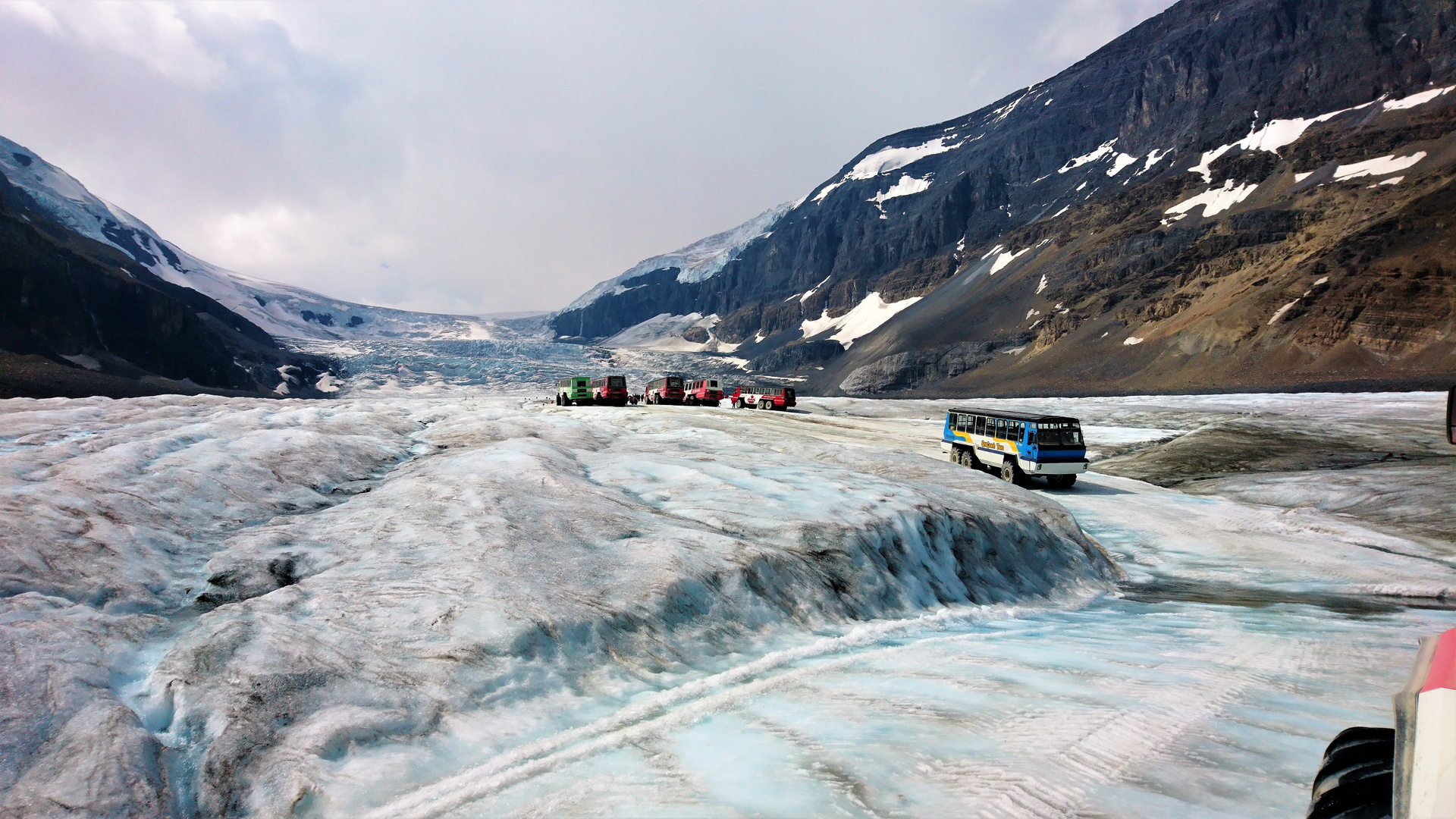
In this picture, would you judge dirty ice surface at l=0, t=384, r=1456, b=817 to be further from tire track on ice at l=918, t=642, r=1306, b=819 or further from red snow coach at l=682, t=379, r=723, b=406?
red snow coach at l=682, t=379, r=723, b=406

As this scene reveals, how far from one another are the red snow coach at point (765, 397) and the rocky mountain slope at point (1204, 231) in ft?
190

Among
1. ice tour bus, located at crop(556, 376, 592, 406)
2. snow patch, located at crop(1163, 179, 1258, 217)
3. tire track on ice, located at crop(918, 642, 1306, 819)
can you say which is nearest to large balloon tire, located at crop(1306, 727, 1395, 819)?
tire track on ice, located at crop(918, 642, 1306, 819)

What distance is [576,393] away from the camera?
4603cm

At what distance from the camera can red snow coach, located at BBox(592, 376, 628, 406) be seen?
4560 cm

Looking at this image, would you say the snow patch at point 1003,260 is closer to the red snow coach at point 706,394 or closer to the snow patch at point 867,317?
the snow patch at point 867,317

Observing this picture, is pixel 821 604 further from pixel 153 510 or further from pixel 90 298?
pixel 90 298

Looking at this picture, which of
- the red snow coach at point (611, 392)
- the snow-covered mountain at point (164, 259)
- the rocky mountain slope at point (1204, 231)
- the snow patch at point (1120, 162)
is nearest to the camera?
the red snow coach at point (611, 392)

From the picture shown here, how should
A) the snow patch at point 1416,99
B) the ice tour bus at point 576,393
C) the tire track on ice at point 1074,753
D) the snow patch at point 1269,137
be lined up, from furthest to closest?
1. the snow patch at point 1269,137
2. the snow patch at point 1416,99
3. the ice tour bus at point 576,393
4. the tire track on ice at point 1074,753

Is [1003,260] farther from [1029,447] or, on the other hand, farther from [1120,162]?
[1029,447]

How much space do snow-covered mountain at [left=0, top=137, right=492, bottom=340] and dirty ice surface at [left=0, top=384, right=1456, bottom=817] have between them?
158267 millimetres

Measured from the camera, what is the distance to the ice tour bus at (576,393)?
46000 millimetres

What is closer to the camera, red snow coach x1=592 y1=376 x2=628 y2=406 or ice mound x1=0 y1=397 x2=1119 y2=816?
ice mound x1=0 y1=397 x2=1119 y2=816

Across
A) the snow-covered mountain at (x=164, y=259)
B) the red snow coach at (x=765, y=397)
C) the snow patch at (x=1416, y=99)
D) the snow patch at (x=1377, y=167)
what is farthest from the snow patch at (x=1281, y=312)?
the snow-covered mountain at (x=164, y=259)

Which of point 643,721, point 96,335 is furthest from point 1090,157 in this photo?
point 643,721
